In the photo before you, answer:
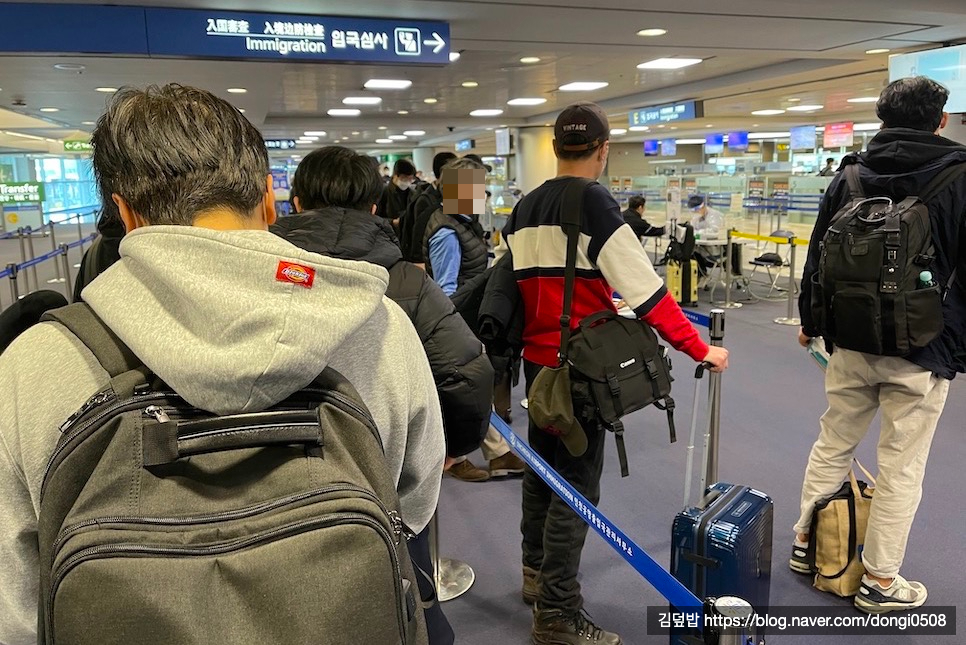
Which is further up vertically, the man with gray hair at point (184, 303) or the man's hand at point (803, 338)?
the man with gray hair at point (184, 303)

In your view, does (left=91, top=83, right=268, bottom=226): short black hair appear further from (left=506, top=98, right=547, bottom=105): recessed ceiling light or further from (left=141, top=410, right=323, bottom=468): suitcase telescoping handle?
(left=506, top=98, right=547, bottom=105): recessed ceiling light

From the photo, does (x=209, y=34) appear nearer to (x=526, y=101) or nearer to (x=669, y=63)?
(x=669, y=63)

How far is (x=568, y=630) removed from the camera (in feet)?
8.09

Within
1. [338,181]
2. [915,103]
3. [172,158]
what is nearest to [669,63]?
[915,103]

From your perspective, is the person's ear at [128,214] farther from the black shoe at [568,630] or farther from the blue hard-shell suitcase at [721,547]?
the black shoe at [568,630]

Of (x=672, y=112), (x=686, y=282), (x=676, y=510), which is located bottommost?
(x=676, y=510)

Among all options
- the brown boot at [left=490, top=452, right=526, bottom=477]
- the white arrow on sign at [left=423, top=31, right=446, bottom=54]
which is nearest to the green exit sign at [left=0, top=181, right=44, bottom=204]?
the white arrow on sign at [left=423, top=31, right=446, bottom=54]

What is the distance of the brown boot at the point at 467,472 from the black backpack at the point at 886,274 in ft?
6.76

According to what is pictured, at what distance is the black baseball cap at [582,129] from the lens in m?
2.28

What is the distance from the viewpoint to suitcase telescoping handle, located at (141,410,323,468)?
0.72m

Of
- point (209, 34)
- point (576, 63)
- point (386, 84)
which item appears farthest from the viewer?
point (386, 84)

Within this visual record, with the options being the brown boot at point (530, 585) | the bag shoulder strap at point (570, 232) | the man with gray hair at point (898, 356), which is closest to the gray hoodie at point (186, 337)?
the bag shoulder strap at point (570, 232)

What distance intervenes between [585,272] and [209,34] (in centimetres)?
320

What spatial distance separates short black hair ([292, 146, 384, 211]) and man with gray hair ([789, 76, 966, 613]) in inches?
66.2
